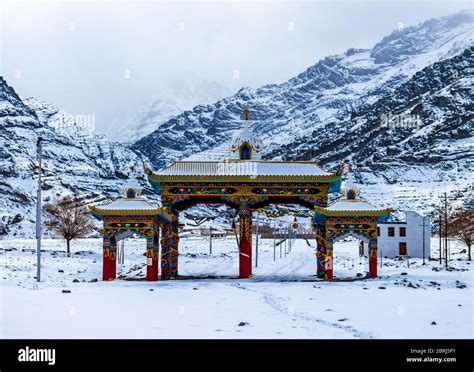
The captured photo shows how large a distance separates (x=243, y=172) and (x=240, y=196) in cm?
130

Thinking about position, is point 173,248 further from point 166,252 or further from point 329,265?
point 329,265

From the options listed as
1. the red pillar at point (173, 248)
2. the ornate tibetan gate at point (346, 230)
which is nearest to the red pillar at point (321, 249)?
the ornate tibetan gate at point (346, 230)

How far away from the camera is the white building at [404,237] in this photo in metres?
68.7

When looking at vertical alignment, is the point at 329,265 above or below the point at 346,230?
below

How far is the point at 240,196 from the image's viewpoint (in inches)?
1271

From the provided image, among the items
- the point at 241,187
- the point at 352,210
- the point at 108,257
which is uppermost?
the point at 241,187

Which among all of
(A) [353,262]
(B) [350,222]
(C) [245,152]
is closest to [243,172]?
(C) [245,152]

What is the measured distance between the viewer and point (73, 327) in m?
13.7

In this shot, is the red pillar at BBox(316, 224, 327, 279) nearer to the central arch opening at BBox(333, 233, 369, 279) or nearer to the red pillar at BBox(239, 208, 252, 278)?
the central arch opening at BBox(333, 233, 369, 279)

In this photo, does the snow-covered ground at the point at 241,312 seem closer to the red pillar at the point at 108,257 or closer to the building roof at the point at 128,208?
the building roof at the point at 128,208

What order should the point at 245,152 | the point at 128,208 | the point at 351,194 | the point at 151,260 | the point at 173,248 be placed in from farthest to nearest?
the point at 173,248 → the point at 245,152 → the point at 351,194 → the point at 151,260 → the point at 128,208

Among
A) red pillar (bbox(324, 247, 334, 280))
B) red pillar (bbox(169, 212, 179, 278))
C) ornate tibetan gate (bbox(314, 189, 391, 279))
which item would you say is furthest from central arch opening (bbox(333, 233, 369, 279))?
red pillar (bbox(169, 212, 179, 278))
